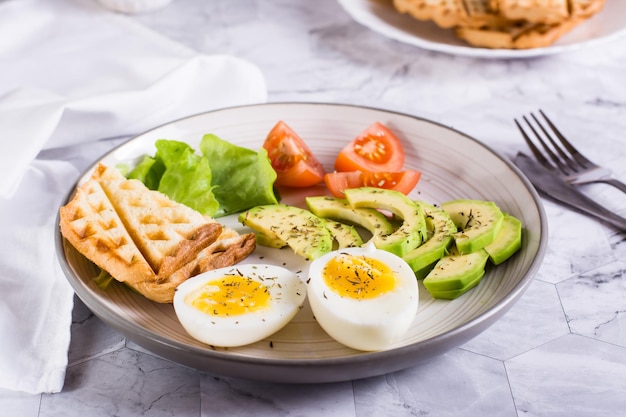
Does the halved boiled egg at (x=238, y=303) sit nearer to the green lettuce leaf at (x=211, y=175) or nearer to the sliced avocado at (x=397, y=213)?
the sliced avocado at (x=397, y=213)

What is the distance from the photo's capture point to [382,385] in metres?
2.34

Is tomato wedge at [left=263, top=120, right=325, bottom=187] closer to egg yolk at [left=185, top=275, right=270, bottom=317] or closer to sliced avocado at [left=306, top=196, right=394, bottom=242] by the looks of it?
sliced avocado at [left=306, top=196, right=394, bottom=242]

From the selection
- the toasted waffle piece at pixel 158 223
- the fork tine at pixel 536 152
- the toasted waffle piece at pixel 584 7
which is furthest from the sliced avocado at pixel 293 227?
the toasted waffle piece at pixel 584 7

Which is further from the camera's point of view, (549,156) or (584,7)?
(584,7)

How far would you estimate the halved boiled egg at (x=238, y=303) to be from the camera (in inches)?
89.4

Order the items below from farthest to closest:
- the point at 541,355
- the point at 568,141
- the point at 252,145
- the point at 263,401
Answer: the point at 568,141, the point at 252,145, the point at 541,355, the point at 263,401

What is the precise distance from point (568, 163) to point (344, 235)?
1.32 m

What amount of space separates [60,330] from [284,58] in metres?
2.79

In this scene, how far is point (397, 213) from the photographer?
290 cm

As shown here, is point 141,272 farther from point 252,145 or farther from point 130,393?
point 252,145

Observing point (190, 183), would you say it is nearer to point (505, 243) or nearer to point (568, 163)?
point (505, 243)

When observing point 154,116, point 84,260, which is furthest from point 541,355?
point 154,116

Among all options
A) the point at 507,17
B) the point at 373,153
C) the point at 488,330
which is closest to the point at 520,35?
the point at 507,17

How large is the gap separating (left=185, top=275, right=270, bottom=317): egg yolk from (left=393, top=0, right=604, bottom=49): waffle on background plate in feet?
8.55
